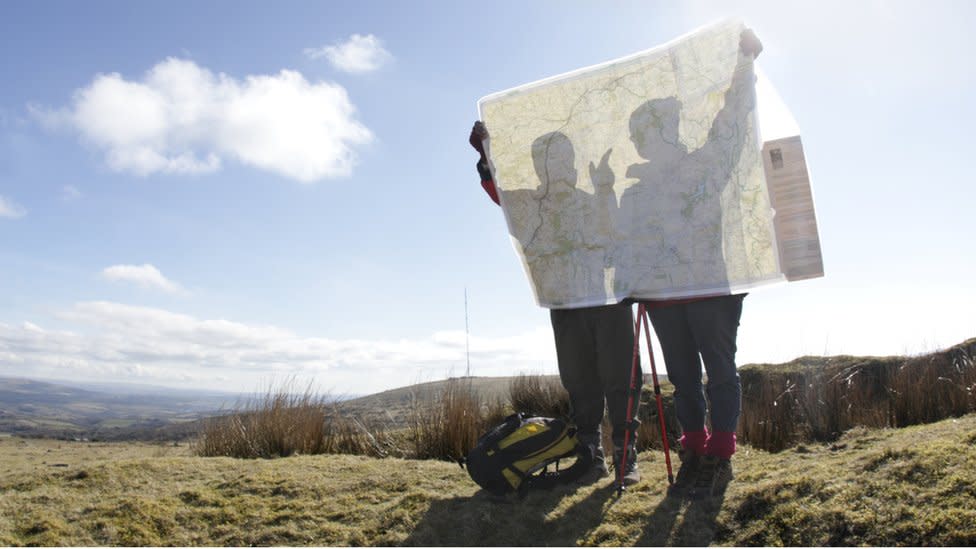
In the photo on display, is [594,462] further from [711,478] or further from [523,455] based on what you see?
[711,478]

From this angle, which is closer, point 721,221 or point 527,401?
point 721,221

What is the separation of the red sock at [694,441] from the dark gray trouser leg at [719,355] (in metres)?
0.11

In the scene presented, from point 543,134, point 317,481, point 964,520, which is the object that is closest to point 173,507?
point 317,481

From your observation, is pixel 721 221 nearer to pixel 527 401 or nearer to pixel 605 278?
pixel 605 278

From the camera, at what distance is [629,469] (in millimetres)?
3645

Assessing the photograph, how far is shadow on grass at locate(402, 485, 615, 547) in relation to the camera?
3.04m

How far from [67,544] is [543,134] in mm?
3628

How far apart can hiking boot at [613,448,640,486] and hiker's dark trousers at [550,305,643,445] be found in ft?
0.74

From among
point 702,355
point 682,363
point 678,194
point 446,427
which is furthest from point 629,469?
point 446,427

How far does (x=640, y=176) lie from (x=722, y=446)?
164 cm

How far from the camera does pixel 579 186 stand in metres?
3.97

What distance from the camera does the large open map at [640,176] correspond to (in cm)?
351

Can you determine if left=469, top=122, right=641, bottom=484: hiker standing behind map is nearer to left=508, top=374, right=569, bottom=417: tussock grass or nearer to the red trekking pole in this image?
the red trekking pole

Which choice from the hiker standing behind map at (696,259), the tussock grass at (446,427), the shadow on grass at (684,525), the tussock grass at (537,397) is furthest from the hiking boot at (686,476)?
the tussock grass at (537,397)
